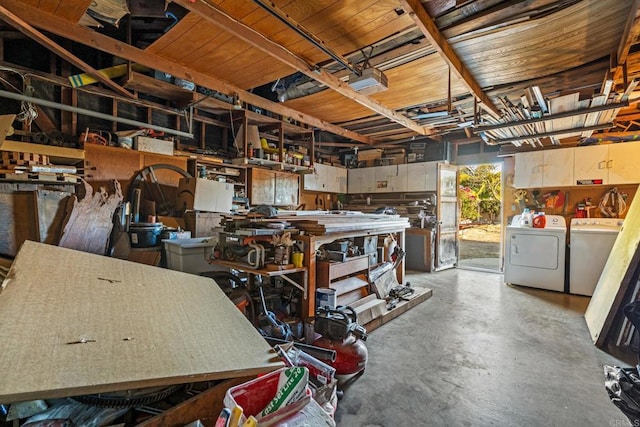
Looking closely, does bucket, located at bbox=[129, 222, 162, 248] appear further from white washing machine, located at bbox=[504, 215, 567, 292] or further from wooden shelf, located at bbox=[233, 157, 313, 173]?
white washing machine, located at bbox=[504, 215, 567, 292]

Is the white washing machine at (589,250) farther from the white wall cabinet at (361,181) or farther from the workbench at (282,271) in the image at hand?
the workbench at (282,271)

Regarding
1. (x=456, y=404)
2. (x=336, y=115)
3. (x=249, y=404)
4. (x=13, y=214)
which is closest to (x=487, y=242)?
(x=336, y=115)

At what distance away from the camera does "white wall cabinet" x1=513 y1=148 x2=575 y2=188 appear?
4.87m

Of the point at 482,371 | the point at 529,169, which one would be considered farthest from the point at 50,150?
the point at 529,169

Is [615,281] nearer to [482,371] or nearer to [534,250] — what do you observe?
[534,250]

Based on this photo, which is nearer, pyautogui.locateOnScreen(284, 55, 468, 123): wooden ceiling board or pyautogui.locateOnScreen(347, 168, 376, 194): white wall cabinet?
pyautogui.locateOnScreen(284, 55, 468, 123): wooden ceiling board

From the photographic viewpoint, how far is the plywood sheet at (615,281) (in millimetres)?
2842

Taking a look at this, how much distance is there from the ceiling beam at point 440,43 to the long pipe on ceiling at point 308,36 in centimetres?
84

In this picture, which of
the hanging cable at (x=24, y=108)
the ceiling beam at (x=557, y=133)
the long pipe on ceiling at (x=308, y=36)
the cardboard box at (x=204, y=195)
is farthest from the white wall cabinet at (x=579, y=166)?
the hanging cable at (x=24, y=108)

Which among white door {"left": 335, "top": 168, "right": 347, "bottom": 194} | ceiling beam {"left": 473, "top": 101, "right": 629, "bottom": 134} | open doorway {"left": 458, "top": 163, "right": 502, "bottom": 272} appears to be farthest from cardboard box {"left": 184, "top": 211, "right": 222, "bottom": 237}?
open doorway {"left": 458, "top": 163, "right": 502, "bottom": 272}

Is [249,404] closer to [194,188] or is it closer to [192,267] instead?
[192,267]

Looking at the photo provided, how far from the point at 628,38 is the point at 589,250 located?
3429mm

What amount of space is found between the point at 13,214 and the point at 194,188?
5.58ft

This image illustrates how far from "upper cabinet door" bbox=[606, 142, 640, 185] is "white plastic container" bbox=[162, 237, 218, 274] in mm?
5872
